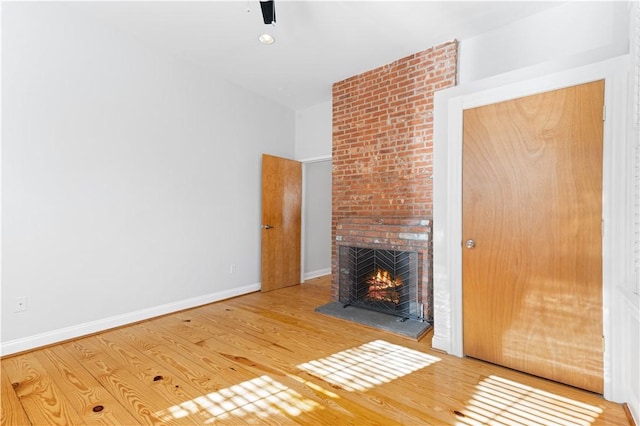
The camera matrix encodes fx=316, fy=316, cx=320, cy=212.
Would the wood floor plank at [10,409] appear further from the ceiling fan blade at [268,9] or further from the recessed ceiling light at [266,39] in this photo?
the recessed ceiling light at [266,39]

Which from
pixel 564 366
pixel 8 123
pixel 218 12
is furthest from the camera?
pixel 218 12

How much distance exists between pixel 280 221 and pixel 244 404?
10.1 feet

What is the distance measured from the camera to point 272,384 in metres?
2.14

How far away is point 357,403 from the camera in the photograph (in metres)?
1.94

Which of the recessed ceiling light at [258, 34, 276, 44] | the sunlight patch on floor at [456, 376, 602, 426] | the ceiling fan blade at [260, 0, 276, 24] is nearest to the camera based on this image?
Answer: the sunlight patch on floor at [456, 376, 602, 426]

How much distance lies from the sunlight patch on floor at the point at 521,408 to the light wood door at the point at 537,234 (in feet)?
0.79

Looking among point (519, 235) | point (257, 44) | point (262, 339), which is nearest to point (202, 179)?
point (257, 44)

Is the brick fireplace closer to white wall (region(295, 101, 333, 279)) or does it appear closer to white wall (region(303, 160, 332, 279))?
white wall (region(295, 101, 333, 279))

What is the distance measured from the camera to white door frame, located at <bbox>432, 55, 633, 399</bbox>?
1.95m

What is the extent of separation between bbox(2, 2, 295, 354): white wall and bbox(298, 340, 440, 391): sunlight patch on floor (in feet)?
7.04

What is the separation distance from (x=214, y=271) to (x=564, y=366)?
3614 millimetres

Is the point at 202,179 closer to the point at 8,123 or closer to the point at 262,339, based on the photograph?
the point at 8,123

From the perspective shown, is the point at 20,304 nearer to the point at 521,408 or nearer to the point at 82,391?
the point at 82,391

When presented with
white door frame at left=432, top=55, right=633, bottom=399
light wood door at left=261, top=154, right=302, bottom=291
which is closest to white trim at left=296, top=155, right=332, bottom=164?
light wood door at left=261, top=154, right=302, bottom=291
